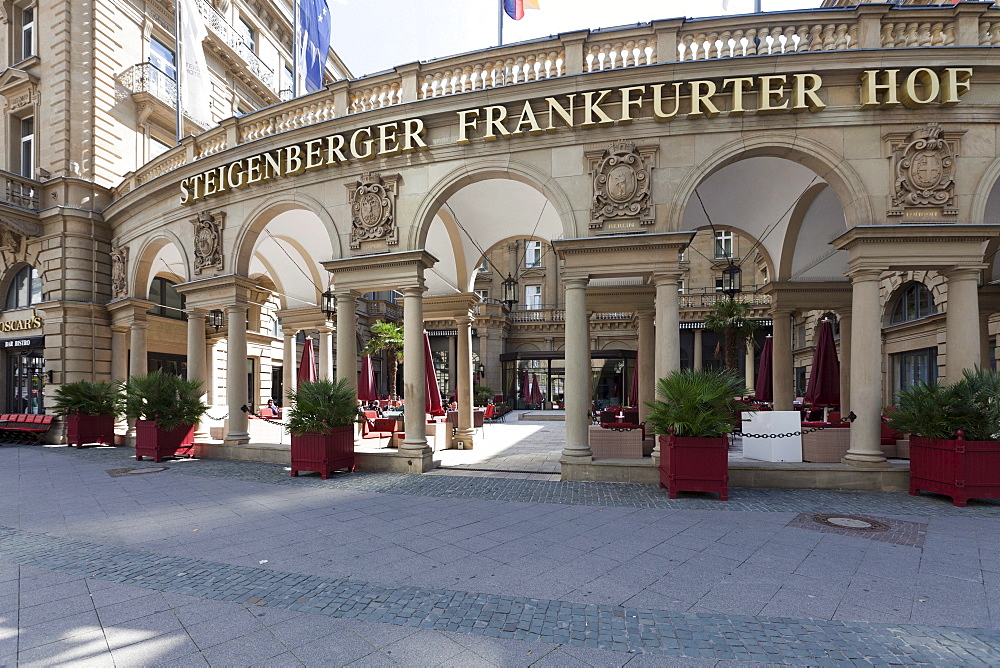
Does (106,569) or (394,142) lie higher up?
(394,142)

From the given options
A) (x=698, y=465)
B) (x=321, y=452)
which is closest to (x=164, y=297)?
(x=321, y=452)

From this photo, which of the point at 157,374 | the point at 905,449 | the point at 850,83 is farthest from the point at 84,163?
the point at 905,449

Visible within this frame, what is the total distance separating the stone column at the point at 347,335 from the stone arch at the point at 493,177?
1.98 meters

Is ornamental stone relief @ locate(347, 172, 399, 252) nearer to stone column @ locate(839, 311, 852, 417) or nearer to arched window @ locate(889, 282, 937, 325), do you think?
stone column @ locate(839, 311, 852, 417)

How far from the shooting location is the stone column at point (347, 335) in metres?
11.3

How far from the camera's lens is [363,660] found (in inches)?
139

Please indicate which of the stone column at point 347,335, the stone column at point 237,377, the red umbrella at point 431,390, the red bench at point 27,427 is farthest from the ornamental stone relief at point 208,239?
the red bench at point 27,427

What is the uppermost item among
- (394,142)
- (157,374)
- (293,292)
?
(394,142)

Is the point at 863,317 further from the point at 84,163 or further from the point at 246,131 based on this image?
the point at 84,163

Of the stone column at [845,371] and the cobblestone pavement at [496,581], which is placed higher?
the stone column at [845,371]

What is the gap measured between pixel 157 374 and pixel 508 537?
35.9 ft

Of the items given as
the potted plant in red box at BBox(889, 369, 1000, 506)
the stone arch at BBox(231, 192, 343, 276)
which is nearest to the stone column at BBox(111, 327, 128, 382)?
the stone arch at BBox(231, 192, 343, 276)

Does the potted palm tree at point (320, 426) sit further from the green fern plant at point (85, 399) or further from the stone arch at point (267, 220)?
the green fern plant at point (85, 399)

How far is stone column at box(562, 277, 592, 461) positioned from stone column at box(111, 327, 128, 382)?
656 inches
